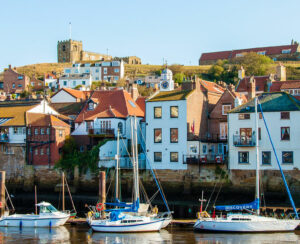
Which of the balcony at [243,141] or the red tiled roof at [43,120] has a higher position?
the red tiled roof at [43,120]

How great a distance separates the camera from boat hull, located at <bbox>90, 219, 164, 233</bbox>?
39594mm

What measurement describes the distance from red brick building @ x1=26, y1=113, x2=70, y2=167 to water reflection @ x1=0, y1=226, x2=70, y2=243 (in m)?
17.7

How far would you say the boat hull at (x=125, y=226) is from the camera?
130 feet

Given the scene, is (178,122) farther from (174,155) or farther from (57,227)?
(57,227)

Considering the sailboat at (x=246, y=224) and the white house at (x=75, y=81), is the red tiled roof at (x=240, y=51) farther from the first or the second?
the sailboat at (x=246, y=224)

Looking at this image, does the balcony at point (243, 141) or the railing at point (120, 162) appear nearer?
the balcony at point (243, 141)

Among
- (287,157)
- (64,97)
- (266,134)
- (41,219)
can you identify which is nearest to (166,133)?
(266,134)

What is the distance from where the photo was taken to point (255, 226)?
125 ft

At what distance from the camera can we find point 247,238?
36594 mm

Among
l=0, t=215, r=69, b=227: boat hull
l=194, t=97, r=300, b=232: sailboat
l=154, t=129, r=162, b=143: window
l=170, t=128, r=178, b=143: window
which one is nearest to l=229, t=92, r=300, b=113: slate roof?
l=170, t=128, r=178, b=143: window

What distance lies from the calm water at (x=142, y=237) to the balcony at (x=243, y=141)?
1348cm

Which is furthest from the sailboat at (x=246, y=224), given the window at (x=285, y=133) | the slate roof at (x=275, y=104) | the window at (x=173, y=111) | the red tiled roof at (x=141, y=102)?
the red tiled roof at (x=141, y=102)

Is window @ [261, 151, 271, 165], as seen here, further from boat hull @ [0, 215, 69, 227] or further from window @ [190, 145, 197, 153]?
boat hull @ [0, 215, 69, 227]

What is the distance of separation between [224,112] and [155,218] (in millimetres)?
21304
